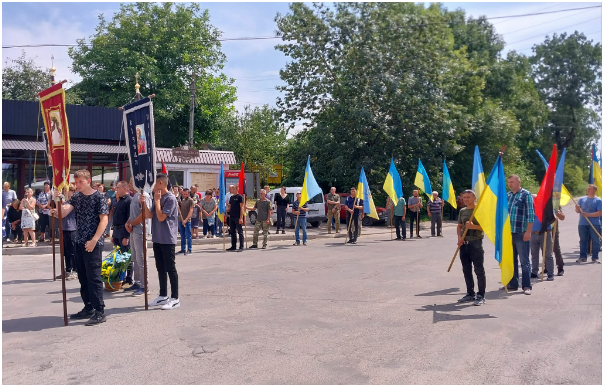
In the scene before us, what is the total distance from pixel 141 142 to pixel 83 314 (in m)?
2.55

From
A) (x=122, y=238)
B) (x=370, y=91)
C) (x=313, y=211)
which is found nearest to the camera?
(x=122, y=238)

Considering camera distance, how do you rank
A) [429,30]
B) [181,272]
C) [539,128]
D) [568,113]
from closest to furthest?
[181,272] → [429,30] → [539,128] → [568,113]

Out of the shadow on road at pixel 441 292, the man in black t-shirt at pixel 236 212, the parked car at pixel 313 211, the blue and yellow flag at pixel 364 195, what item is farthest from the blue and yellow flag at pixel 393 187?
the shadow on road at pixel 441 292

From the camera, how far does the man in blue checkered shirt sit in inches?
355

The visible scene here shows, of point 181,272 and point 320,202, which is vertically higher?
point 320,202

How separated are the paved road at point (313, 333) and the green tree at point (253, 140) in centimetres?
3083

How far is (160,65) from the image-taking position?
40469 millimetres

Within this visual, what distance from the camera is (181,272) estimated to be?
11.1 metres

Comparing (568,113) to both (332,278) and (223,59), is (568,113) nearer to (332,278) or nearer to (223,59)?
(223,59)

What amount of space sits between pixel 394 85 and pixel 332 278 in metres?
17.7

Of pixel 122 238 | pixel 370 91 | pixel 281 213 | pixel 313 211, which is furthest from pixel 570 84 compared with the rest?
pixel 122 238

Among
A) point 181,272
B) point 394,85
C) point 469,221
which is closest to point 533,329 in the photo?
point 469,221

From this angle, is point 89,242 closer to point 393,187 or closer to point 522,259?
point 522,259

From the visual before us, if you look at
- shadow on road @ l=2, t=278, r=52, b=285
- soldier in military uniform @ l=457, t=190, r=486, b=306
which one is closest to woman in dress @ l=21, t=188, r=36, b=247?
shadow on road @ l=2, t=278, r=52, b=285
